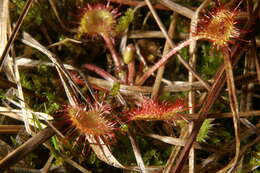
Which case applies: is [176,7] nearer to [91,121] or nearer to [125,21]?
[125,21]

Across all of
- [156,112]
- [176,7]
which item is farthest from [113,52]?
[156,112]

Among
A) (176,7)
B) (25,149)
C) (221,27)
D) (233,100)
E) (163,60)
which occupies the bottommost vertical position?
(25,149)

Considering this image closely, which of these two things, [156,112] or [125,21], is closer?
[156,112]

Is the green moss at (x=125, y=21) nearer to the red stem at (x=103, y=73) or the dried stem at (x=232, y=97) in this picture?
the red stem at (x=103, y=73)

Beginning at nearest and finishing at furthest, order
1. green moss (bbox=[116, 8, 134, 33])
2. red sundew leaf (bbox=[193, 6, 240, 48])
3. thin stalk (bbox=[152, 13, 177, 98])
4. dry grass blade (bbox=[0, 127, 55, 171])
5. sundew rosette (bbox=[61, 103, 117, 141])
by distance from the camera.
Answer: dry grass blade (bbox=[0, 127, 55, 171])
sundew rosette (bbox=[61, 103, 117, 141])
red sundew leaf (bbox=[193, 6, 240, 48])
thin stalk (bbox=[152, 13, 177, 98])
green moss (bbox=[116, 8, 134, 33])

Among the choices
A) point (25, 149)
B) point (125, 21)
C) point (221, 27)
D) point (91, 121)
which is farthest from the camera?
point (125, 21)

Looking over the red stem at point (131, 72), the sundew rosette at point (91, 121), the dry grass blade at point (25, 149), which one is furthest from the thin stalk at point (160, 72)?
the dry grass blade at point (25, 149)

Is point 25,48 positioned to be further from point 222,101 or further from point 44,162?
point 222,101

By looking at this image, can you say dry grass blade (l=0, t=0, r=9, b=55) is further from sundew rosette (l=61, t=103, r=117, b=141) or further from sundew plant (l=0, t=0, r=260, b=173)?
sundew rosette (l=61, t=103, r=117, b=141)

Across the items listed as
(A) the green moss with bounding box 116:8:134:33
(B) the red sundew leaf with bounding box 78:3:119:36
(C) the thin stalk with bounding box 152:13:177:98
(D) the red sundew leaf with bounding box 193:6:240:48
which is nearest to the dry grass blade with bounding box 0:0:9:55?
(B) the red sundew leaf with bounding box 78:3:119:36
